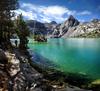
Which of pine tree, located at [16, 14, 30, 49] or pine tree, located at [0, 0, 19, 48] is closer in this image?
pine tree, located at [0, 0, 19, 48]

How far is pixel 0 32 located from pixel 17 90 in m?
35.3

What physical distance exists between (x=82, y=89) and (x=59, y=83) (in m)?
4.88

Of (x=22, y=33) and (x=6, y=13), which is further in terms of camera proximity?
(x=22, y=33)

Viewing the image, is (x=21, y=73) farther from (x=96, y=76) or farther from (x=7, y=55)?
(x=96, y=76)

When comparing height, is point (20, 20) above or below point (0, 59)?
above

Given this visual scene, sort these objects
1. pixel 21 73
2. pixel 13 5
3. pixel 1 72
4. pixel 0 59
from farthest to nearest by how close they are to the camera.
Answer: pixel 13 5, pixel 0 59, pixel 21 73, pixel 1 72

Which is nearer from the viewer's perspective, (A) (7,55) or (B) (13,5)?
(A) (7,55)

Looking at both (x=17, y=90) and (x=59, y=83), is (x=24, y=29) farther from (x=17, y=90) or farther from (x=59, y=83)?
(x=17, y=90)

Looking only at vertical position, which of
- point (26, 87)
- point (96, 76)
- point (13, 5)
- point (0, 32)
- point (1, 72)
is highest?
point (13, 5)

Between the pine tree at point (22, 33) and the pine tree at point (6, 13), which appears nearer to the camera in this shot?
the pine tree at point (6, 13)

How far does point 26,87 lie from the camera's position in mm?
30688

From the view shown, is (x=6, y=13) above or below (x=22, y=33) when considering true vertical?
above

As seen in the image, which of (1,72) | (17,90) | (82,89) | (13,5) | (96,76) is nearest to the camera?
(17,90)

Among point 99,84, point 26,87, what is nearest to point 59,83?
point 99,84
